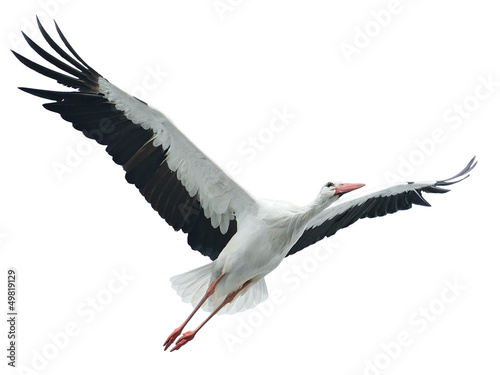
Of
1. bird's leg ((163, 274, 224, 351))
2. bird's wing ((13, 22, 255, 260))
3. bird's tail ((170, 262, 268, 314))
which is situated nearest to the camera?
bird's wing ((13, 22, 255, 260))

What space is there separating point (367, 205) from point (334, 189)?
125 centimetres

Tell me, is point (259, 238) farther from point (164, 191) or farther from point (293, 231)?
point (164, 191)

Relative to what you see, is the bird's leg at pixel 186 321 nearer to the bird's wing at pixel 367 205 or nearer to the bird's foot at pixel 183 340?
the bird's foot at pixel 183 340

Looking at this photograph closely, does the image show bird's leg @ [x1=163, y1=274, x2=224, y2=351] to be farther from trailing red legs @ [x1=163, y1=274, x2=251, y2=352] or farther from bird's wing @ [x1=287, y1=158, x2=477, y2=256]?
bird's wing @ [x1=287, y1=158, x2=477, y2=256]

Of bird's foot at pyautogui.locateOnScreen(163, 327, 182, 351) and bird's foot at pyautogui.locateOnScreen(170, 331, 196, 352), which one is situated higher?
bird's foot at pyautogui.locateOnScreen(163, 327, 182, 351)

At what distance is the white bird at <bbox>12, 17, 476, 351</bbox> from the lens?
9305mm

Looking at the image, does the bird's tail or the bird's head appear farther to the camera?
the bird's tail

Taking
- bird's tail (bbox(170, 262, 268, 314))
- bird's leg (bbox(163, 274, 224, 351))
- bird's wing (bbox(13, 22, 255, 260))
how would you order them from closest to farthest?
bird's wing (bbox(13, 22, 255, 260))
bird's leg (bbox(163, 274, 224, 351))
bird's tail (bbox(170, 262, 268, 314))

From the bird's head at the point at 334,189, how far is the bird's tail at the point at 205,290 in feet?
4.15

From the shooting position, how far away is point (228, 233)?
390 inches

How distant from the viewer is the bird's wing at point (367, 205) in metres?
10.2

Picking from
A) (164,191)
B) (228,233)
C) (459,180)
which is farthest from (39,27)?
(459,180)

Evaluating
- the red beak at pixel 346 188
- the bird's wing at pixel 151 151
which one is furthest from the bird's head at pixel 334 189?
the bird's wing at pixel 151 151

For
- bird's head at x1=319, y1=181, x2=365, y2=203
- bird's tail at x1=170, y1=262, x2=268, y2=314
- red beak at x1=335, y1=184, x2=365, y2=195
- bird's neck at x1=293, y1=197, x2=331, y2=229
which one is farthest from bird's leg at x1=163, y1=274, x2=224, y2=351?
red beak at x1=335, y1=184, x2=365, y2=195
